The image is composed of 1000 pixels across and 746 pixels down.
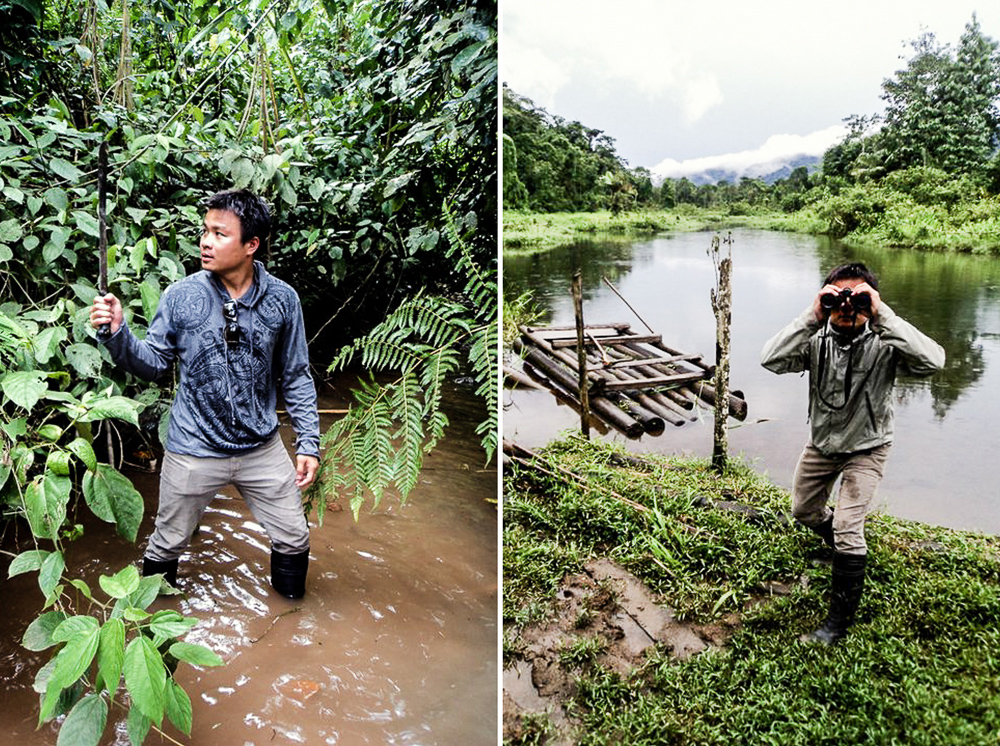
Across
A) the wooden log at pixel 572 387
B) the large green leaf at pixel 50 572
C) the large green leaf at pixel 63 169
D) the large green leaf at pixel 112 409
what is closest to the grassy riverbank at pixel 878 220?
the wooden log at pixel 572 387

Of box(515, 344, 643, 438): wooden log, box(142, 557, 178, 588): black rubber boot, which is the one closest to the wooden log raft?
box(515, 344, 643, 438): wooden log

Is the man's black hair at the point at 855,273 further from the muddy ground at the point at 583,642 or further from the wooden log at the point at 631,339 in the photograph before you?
the muddy ground at the point at 583,642

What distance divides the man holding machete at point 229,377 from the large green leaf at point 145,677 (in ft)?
2.23

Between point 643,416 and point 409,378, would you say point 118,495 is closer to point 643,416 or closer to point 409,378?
point 409,378

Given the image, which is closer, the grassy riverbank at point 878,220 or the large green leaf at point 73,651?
the grassy riverbank at point 878,220

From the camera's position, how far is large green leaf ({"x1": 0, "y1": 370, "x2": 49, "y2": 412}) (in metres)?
1.37

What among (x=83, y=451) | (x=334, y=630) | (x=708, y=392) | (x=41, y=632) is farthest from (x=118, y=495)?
(x=708, y=392)

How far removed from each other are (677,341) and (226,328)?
112cm

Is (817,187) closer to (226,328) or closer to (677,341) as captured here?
(677,341)

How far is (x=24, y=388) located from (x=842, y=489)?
4.66 ft

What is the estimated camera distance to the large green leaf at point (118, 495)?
5.18 feet

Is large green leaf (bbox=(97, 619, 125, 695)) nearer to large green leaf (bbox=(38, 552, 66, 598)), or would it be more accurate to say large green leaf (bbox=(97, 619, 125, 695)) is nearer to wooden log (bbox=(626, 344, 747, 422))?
large green leaf (bbox=(38, 552, 66, 598))

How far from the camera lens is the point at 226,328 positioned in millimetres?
1856

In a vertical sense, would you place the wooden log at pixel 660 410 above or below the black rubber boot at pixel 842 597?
above
